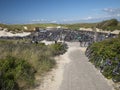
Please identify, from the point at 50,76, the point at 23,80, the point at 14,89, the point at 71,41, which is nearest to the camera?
the point at 14,89

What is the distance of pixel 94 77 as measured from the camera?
14.1 meters

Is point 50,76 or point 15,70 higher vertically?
point 15,70

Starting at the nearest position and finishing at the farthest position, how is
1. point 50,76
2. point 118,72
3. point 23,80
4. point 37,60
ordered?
point 23,80, point 118,72, point 50,76, point 37,60

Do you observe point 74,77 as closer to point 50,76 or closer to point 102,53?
point 50,76

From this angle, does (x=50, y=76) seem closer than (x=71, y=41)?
Yes

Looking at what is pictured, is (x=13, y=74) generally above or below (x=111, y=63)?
above

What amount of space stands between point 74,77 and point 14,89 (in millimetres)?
4184

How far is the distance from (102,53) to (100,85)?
542cm

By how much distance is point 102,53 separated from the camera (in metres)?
17.5

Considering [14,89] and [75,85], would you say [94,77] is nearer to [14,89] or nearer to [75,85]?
[75,85]

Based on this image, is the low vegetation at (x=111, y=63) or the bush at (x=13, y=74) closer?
the bush at (x=13, y=74)

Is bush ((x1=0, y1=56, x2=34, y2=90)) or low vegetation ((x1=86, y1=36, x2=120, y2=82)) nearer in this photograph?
bush ((x1=0, y1=56, x2=34, y2=90))

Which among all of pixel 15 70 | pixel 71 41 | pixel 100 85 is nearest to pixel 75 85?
pixel 100 85

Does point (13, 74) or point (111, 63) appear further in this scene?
point (111, 63)
